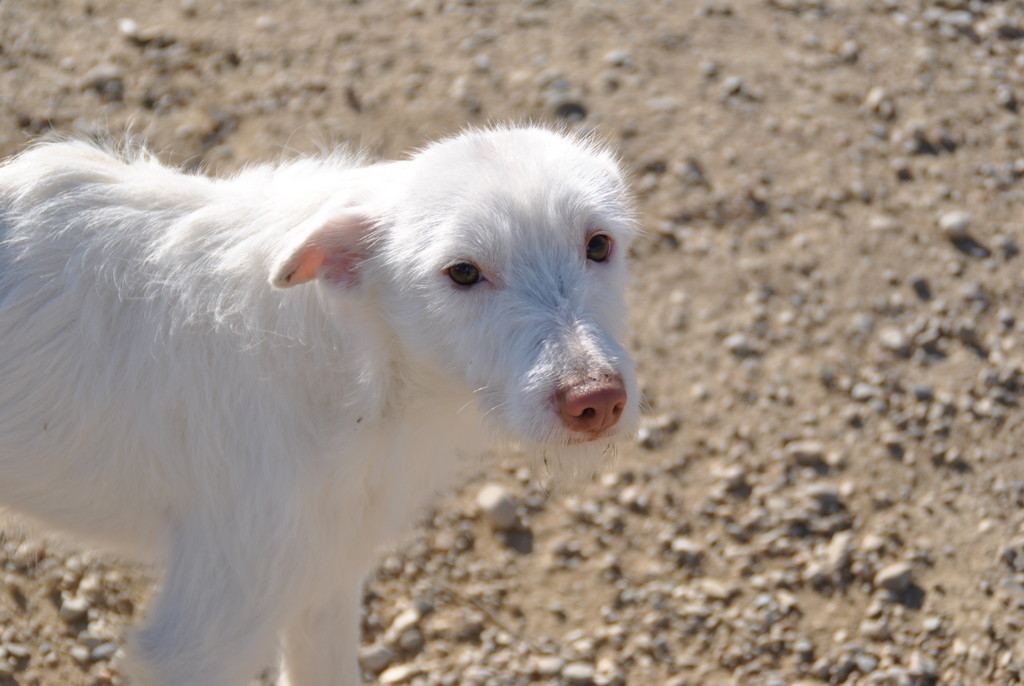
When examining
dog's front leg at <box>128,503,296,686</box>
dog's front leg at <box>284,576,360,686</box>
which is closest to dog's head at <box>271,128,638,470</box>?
dog's front leg at <box>128,503,296,686</box>

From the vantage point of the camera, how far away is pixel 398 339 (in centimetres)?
342

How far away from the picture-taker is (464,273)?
3279 mm

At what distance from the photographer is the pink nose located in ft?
9.95

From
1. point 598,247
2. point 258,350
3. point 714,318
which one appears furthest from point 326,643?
point 714,318

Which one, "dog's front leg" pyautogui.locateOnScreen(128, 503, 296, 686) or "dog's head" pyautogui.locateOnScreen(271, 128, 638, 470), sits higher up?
"dog's head" pyautogui.locateOnScreen(271, 128, 638, 470)

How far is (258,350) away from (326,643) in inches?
52.4

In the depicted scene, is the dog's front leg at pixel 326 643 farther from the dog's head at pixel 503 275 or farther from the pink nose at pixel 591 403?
the pink nose at pixel 591 403

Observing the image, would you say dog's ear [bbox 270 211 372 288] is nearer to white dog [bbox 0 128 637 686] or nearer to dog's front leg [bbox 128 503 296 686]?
white dog [bbox 0 128 637 686]

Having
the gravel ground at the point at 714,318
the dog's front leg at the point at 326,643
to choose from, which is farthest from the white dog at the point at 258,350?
the gravel ground at the point at 714,318

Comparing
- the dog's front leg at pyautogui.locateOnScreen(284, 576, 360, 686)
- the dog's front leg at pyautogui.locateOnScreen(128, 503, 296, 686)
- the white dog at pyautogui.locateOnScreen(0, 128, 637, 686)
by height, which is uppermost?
the white dog at pyautogui.locateOnScreen(0, 128, 637, 686)

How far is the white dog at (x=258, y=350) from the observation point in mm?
3311

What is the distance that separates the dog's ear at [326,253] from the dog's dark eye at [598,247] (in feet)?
2.22

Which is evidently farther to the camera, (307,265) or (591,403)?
(307,265)

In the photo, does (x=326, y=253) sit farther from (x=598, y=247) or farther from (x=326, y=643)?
(x=326, y=643)
